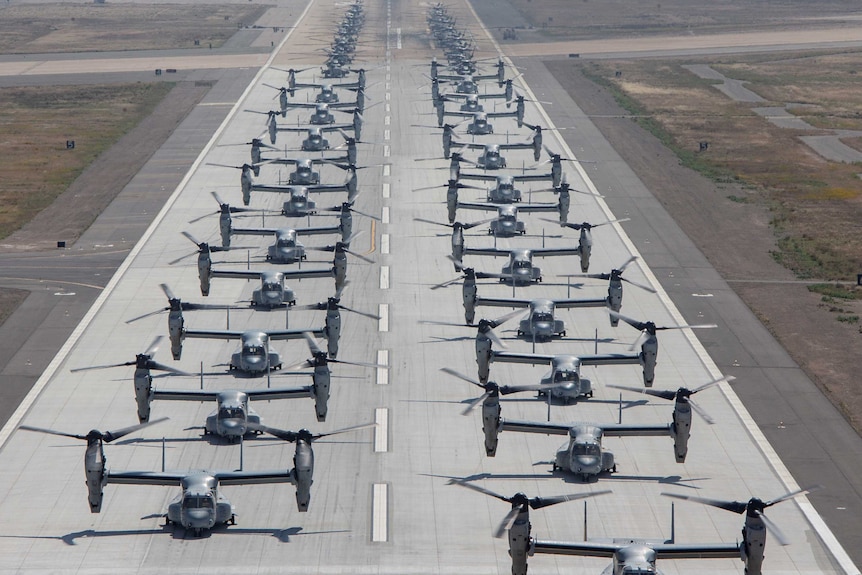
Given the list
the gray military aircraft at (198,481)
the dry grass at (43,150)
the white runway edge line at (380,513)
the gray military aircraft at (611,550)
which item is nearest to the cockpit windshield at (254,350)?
the white runway edge line at (380,513)

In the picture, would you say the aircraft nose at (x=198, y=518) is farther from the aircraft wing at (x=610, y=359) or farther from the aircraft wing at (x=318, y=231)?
the aircraft wing at (x=318, y=231)

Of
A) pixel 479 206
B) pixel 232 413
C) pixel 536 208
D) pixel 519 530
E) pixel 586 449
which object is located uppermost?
pixel 519 530

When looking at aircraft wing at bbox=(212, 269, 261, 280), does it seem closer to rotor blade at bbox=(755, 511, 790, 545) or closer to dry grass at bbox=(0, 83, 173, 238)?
dry grass at bbox=(0, 83, 173, 238)

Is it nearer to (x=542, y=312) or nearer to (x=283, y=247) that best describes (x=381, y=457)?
(x=542, y=312)

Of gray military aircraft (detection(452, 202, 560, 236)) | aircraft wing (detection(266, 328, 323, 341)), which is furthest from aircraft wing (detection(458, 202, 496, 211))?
aircraft wing (detection(266, 328, 323, 341))

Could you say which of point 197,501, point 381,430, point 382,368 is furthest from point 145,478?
point 382,368
